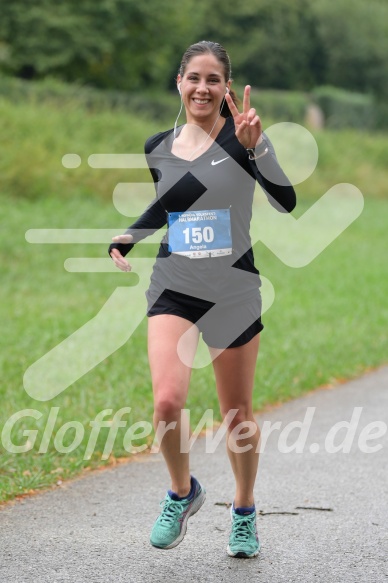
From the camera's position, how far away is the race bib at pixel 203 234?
449cm

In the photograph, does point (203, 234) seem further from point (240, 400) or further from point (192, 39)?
point (192, 39)

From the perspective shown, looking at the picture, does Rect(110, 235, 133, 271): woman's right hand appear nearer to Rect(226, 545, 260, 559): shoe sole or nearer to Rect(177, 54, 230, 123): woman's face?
Rect(177, 54, 230, 123): woman's face

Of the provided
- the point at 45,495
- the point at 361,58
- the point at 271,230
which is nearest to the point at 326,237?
the point at 271,230

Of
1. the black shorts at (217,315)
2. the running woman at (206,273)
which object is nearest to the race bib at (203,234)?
the running woman at (206,273)

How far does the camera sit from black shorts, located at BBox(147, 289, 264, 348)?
4.54m

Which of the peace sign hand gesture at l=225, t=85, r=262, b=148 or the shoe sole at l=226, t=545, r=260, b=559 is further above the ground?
the peace sign hand gesture at l=225, t=85, r=262, b=148

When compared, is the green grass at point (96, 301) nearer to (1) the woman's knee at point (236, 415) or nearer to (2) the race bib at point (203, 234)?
(1) the woman's knee at point (236, 415)

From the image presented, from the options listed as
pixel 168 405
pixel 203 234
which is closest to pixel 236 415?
A: pixel 168 405

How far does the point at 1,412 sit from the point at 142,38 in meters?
38.9

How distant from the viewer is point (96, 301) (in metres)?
13.0

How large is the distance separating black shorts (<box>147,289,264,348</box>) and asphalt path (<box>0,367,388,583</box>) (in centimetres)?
94

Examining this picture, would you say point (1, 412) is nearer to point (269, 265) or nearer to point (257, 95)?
point (269, 265)

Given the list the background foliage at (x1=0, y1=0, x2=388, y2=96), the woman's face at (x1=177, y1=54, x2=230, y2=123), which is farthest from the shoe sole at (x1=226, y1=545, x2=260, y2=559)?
the background foliage at (x1=0, y1=0, x2=388, y2=96)

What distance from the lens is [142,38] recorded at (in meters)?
44.5
